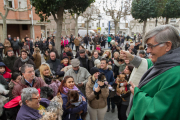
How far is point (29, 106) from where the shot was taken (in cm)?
235

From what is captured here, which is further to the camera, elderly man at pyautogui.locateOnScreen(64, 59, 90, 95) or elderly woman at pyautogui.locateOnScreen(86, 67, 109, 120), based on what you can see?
elderly man at pyautogui.locateOnScreen(64, 59, 90, 95)

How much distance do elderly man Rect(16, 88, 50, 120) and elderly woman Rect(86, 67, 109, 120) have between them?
4.43 ft

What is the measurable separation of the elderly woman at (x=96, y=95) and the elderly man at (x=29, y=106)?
1351 mm

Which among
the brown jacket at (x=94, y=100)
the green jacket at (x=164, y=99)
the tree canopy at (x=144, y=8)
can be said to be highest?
the tree canopy at (x=144, y=8)

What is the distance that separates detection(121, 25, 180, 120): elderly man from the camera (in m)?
1.15

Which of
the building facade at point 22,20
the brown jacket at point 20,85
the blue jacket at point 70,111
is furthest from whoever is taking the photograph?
the building facade at point 22,20

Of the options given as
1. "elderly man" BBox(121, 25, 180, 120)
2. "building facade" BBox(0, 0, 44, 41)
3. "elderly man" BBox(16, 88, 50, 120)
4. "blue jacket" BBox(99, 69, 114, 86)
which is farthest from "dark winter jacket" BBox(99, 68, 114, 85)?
"building facade" BBox(0, 0, 44, 41)

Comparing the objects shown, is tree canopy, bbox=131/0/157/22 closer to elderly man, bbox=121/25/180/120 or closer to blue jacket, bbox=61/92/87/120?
blue jacket, bbox=61/92/87/120

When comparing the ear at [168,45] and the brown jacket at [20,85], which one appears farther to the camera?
the brown jacket at [20,85]

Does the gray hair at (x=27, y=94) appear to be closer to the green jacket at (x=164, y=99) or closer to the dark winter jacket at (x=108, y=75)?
the green jacket at (x=164, y=99)

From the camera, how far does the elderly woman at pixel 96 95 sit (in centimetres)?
331

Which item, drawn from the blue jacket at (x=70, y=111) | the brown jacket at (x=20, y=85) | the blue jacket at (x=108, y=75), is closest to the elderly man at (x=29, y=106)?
the blue jacket at (x=70, y=111)

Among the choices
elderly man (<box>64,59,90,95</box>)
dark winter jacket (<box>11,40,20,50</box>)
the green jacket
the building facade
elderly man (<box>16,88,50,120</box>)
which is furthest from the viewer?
the building facade

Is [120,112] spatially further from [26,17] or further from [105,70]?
[26,17]
